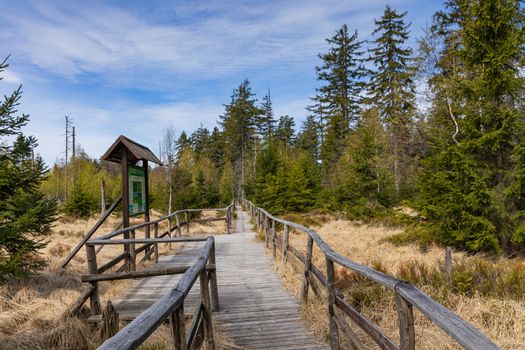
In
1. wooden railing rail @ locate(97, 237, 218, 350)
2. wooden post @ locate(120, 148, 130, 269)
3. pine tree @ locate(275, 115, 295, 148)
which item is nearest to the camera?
wooden railing rail @ locate(97, 237, 218, 350)

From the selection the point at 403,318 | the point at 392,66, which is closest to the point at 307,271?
the point at 403,318

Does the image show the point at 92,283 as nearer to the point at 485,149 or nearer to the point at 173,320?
the point at 173,320

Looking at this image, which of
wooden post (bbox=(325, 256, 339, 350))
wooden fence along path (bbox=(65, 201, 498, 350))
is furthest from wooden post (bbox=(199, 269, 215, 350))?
wooden post (bbox=(325, 256, 339, 350))

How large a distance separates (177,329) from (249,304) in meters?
3.62

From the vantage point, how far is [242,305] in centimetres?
541

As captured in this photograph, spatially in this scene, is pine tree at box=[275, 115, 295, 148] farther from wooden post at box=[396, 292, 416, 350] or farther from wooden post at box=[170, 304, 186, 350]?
wooden post at box=[170, 304, 186, 350]

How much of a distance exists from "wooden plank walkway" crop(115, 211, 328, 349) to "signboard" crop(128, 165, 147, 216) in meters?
1.65

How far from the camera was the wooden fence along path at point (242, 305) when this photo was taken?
167 centimetres

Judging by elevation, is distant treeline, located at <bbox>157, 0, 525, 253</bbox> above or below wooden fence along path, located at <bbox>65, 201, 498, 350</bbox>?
above

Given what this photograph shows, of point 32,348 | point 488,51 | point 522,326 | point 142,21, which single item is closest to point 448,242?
point 488,51

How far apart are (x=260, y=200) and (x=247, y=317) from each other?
21.5 meters

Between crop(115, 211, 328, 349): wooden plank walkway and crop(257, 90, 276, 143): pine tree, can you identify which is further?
crop(257, 90, 276, 143): pine tree

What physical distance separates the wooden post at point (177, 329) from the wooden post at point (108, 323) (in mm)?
2525

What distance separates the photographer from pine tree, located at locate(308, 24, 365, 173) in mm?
29906
